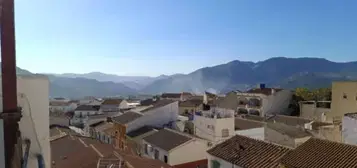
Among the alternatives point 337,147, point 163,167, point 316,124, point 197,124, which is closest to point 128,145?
point 197,124

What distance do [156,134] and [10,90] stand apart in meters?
28.2

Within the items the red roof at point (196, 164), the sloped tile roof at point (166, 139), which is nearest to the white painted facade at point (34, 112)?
the sloped tile roof at point (166, 139)

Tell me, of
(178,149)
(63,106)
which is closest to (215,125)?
(178,149)

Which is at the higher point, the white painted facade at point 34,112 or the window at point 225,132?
the white painted facade at point 34,112

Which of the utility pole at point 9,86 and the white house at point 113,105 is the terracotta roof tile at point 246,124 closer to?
the utility pole at point 9,86

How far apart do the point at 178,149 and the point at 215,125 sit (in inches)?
197

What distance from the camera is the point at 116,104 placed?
78125mm

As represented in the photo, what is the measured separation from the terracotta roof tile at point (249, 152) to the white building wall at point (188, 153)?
717cm

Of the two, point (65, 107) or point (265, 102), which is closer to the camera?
point (265, 102)

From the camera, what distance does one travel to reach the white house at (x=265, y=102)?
189 feet

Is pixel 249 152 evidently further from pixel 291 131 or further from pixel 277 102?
pixel 277 102

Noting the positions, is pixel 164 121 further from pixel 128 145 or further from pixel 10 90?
pixel 10 90

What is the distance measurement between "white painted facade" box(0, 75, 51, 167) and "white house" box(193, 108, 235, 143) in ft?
85.0

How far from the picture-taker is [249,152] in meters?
18.6
